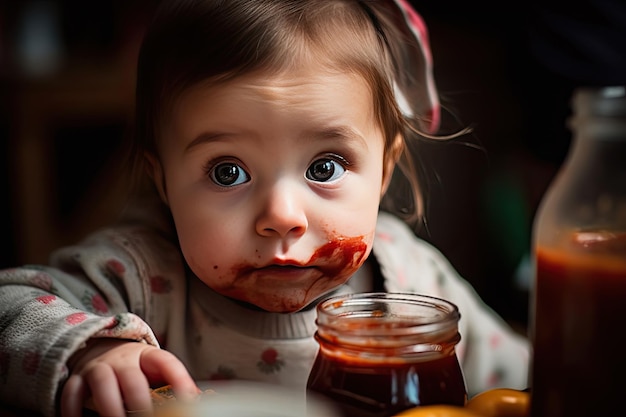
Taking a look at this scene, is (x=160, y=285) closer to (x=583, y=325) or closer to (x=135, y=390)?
(x=135, y=390)

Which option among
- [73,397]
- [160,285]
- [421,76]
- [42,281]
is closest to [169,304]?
[160,285]

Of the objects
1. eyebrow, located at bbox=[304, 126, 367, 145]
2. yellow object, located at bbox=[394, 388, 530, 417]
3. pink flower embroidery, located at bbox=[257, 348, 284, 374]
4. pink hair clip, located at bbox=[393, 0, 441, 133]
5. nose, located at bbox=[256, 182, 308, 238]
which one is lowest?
pink flower embroidery, located at bbox=[257, 348, 284, 374]

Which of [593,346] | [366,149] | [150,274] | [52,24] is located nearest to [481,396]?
[593,346]

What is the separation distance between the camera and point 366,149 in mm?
664

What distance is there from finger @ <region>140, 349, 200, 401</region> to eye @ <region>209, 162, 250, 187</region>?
160 mm

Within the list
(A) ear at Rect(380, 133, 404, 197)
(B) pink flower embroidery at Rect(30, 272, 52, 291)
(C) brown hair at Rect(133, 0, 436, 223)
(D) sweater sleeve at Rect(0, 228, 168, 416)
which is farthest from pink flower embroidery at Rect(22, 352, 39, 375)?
(A) ear at Rect(380, 133, 404, 197)

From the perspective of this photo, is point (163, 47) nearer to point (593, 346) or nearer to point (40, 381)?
point (40, 381)

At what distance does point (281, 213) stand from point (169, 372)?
0.15 metres

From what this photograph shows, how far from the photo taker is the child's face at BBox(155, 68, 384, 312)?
61cm

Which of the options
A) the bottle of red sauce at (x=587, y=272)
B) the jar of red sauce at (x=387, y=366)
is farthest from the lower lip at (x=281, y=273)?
the bottle of red sauce at (x=587, y=272)

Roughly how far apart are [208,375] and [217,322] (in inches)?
2.0

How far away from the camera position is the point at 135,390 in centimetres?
51

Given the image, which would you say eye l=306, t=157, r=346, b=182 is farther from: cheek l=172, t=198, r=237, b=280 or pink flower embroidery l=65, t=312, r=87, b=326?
pink flower embroidery l=65, t=312, r=87, b=326

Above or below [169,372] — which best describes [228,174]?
above
